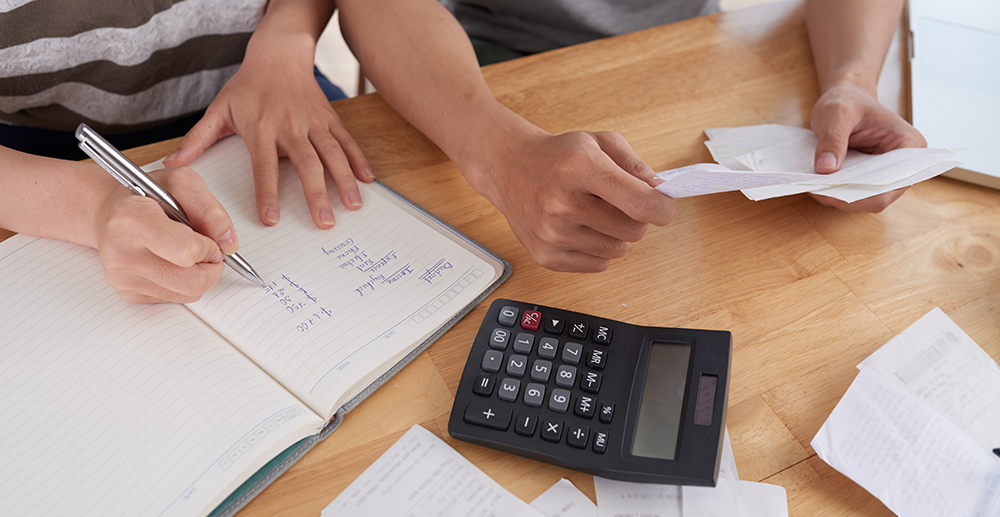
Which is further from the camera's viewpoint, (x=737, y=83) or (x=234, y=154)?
(x=737, y=83)

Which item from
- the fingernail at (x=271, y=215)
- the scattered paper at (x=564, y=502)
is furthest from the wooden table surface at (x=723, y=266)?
the fingernail at (x=271, y=215)

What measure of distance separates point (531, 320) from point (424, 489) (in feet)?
0.50

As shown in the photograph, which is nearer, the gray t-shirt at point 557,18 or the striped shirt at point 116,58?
the striped shirt at point 116,58

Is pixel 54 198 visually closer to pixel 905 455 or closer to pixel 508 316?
pixel 508 316

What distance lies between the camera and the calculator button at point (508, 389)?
1.44ft

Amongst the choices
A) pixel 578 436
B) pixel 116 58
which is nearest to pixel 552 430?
pixel 578 436

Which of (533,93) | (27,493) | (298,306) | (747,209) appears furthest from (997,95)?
(27,493)

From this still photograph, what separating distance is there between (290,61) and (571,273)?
40cm

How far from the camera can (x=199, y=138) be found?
2.02 ft

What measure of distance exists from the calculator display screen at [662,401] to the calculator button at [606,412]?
0.06 feet

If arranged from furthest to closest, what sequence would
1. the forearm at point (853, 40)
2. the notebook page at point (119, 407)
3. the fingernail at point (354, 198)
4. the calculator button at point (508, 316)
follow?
the forearm at point (853, 40) < the fingernail at point (354, 198) < the calculator button at point (508, 316) < the notebook page at point (119, 407)

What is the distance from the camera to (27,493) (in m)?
0.38

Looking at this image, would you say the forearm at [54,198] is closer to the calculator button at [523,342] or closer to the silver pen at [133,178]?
the silver pen at [133,178]

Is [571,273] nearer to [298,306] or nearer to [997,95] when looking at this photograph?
[298,306]
